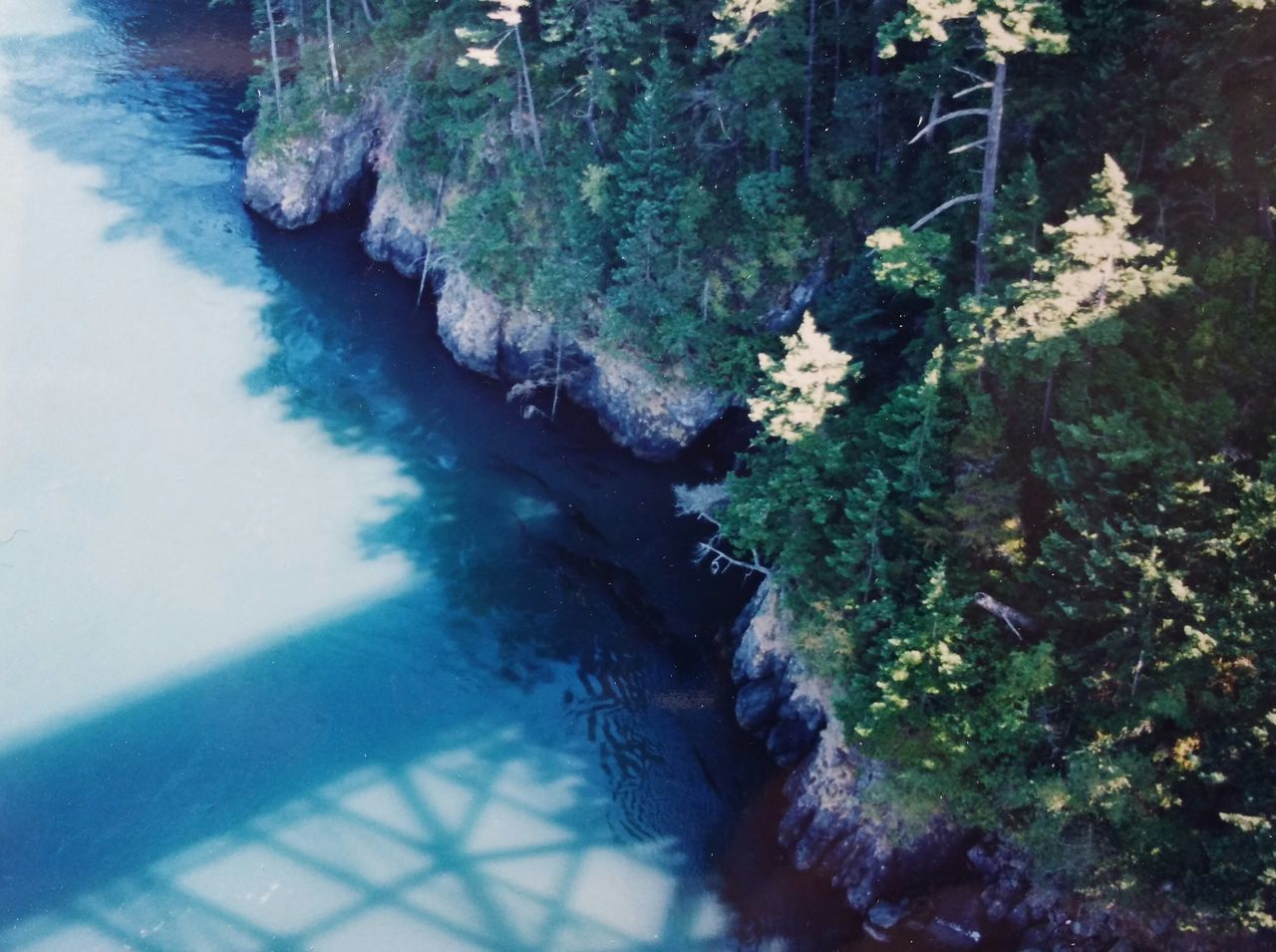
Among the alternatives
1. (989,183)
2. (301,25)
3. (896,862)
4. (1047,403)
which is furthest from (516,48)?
(896,862)

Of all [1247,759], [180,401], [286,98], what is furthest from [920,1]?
[286,98]

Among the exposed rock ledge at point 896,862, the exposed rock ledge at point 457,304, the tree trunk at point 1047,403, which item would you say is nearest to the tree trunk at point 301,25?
the exposed rock ledge at point 457,304

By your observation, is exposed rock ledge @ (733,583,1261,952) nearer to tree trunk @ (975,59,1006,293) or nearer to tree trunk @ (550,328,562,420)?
tree trunk @ (975,59,1006,293)

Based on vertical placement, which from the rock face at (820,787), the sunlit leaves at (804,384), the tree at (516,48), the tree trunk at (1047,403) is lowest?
the rock face at (820,787)

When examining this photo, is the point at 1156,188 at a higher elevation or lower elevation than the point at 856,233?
higher

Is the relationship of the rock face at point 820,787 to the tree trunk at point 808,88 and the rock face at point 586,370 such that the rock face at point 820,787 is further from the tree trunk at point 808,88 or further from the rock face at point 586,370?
the tree trunk at point 808,88

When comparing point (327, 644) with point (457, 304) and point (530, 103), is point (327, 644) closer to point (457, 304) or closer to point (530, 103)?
point (457, 304)

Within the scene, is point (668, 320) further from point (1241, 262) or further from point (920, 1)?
point (1241, 262)
